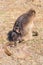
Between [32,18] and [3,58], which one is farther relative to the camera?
[32,18]

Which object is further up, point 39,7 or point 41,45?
point 39,7

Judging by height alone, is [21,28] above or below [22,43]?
above

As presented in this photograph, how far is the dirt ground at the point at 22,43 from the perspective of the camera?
754cm

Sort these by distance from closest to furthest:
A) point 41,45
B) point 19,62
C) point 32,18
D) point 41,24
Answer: point 19,62 < point 41,45 < point 32,18 < point 41,24

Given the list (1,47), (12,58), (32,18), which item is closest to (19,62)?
(12,58)

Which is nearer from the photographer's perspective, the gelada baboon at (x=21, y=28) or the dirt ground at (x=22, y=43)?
the dirt ground at (x=22, y=43)

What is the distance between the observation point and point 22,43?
8.28 m

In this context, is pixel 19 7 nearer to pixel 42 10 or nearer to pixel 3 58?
pixel 42 10

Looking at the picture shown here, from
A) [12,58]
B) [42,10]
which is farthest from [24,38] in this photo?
[42,10]

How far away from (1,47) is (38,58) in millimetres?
1081

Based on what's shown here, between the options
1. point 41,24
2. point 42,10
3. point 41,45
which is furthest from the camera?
point 42,10

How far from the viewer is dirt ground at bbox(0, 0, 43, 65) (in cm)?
754

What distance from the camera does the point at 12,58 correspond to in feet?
24.9

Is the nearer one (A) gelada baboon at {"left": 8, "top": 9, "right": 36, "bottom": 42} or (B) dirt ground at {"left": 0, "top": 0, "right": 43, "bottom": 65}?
(B) dirt ground at {"left": 0, "top": 0, "right": 43, "bottom": 65}
